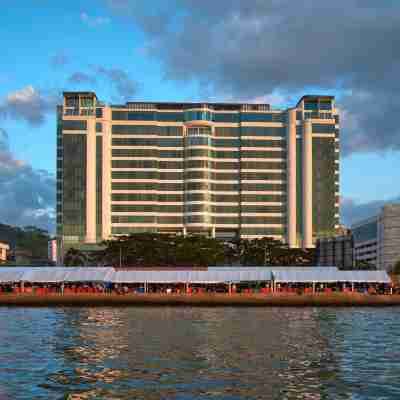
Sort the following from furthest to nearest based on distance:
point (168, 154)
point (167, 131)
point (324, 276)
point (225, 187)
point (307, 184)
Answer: point (225, 187), point (167, 131), point (168, 154), point (307, 184), point (324, 276)

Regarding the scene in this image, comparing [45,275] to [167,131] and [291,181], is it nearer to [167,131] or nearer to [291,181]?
[167,131]

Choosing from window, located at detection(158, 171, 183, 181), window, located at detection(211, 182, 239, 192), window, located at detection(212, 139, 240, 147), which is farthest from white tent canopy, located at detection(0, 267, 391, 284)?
window, located at detection(212, 139, 240, 147)

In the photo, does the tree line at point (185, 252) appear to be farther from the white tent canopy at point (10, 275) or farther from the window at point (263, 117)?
the white tent canopy at point (10, 275)

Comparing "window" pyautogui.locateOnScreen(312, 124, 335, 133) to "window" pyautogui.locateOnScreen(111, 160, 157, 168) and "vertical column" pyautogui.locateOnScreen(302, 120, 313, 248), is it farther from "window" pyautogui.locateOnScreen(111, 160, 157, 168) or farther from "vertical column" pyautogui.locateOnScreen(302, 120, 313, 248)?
"window" pyautogui.locateOnScreen(111, 160, 157, 168)

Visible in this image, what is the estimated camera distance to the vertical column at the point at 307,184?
16612 centimetres

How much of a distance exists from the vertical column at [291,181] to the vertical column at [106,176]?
4290cm

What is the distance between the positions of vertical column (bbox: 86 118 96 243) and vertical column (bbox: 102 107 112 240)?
2.38m

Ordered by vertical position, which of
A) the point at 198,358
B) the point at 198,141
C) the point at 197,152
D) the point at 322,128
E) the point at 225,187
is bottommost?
the point at 198,358

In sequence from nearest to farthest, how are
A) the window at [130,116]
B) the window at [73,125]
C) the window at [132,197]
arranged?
the window at [73,125] → the window at [132,197] → the window at [130,116]

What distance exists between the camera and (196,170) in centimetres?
16712

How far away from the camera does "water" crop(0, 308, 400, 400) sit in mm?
27703

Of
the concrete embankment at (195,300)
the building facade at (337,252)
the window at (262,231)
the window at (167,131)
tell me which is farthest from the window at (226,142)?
the concrete embankment at (195,300)

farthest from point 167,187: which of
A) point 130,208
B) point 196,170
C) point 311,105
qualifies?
point 311,105

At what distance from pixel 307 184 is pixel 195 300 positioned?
296ft
